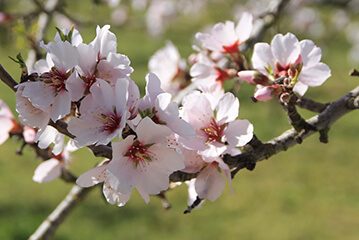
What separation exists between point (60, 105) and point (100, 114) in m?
0.06

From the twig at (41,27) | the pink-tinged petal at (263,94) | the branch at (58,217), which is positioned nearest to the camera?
the pink-tinged petal at (263,94)

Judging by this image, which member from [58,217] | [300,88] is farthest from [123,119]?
[58,217]

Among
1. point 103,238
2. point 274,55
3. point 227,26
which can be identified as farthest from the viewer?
point 103,238

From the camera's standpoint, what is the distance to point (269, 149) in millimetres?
1105

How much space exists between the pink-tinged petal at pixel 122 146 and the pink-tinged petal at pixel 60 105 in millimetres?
87

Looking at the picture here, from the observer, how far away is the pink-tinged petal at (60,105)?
3.07 ft

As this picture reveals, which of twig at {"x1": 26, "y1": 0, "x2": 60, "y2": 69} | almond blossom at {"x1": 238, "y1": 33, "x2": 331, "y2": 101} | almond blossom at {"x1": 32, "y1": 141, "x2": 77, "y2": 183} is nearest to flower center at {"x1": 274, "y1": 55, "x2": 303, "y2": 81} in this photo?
almond blossom at {"x1": 238, "y1": 33, "x2": 331, "y2": 101}

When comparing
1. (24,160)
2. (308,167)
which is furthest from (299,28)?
(24,160)

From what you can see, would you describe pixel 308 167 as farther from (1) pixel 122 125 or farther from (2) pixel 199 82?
(1) pixel 122 125

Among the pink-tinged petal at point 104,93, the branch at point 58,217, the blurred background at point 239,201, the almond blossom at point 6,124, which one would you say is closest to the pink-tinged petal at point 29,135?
the almond blossom at point 6,124

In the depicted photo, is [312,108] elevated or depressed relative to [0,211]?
elevated

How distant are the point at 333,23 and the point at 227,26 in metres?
8.44

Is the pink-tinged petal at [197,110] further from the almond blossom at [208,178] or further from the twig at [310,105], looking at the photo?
the twig at [310,105]

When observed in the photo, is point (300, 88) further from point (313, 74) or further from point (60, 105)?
point (60, 105)
